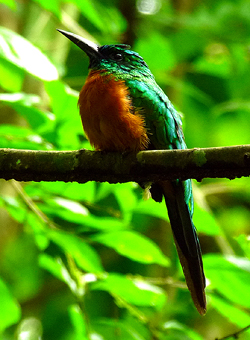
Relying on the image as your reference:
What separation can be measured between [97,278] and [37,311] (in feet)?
6.30

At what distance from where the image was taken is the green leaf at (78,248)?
2.10 metres

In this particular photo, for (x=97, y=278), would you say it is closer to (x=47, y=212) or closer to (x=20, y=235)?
(x=47, y=212)

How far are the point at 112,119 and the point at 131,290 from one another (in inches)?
29.4

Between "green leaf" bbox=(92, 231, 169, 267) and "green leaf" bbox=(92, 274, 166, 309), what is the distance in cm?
12

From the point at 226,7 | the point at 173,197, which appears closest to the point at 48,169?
the point at 173,197

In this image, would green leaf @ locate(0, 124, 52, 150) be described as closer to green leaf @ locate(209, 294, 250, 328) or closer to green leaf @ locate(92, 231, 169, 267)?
green leaf @ locate(92, 231, 169, 267)

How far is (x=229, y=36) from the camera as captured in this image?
3812 millimetres

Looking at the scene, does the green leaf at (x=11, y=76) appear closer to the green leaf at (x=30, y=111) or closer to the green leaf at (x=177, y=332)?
the green leaf at (x=30, y=111)

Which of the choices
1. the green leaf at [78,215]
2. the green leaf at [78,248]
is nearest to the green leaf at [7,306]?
the green leaf at [78,248]

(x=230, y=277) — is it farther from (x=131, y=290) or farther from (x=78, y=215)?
(x=78, y=215)

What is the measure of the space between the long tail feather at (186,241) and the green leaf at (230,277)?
98 millimetres

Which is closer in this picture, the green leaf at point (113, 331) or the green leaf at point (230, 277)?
the green leaf at point (230, 277)

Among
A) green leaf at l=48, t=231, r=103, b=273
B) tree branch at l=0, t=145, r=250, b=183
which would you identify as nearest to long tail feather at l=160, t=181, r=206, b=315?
green leaf at l=48, t=231, r=103, b=273

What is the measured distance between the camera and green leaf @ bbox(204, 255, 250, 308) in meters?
1.87
